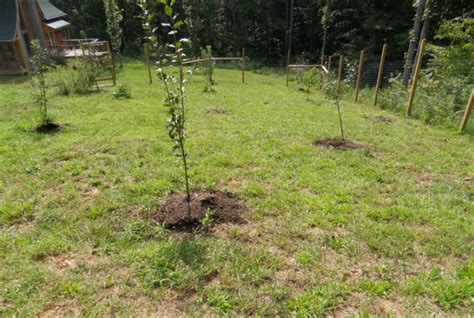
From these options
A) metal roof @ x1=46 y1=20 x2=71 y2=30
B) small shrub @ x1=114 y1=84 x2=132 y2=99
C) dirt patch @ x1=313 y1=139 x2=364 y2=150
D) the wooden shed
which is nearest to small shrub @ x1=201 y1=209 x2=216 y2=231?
dirt patch @ x1=313 y1=139 x2=364 y2=150

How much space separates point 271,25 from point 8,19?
1815 cm

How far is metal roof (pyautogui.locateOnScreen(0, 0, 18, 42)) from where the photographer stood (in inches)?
580

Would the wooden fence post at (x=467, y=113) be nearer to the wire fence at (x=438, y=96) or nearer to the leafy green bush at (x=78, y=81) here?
the wire fence at (x=438, y=96)

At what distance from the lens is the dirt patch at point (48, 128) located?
614 cm

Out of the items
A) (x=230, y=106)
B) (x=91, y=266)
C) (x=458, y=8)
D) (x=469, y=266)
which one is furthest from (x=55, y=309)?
(x=458, y=8)

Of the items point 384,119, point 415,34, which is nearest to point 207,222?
point 384,119

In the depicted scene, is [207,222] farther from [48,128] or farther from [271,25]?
[271,25]

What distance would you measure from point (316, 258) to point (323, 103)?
310 inches

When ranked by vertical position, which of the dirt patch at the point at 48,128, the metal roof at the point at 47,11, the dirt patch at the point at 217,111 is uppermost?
the metal roof at the point at 47,11

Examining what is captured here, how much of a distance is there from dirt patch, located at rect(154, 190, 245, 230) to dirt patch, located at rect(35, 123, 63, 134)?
3.75 m

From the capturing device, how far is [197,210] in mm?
3439

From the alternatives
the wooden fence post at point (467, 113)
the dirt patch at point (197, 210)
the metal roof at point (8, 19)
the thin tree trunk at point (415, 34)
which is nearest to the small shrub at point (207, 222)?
the dirt patch at point (197, 210)

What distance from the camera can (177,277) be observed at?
2635 millimetres

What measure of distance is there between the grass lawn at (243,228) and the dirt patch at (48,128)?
0.18 meters
